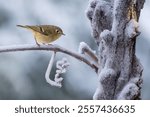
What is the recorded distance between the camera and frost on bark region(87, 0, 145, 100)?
1.31m

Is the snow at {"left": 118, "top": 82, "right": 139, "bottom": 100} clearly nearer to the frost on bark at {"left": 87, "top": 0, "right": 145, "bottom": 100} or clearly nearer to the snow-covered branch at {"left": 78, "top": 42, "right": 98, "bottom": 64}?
the frost on bark at {"left": 87, "top": 0, "right": 145, "bottom": 100}

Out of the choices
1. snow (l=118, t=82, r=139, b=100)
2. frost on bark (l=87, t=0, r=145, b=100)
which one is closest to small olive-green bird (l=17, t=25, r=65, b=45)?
frost on bark (l=87, t=0, r=145, b=100)

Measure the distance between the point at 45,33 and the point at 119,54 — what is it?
0.28 metres

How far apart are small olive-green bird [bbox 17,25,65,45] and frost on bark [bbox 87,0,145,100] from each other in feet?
0.60

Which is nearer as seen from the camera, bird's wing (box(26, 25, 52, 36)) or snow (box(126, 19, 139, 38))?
snow (box(126, 19, 139, 38))

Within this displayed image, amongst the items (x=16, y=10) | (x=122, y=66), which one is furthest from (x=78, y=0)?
(x=122, y=66)

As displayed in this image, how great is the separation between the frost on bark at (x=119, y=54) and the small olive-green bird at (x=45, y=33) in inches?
7.2

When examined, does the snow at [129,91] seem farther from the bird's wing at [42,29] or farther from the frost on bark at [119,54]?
the bird's wing at [42,29]

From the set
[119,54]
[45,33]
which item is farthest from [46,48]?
[119,54]

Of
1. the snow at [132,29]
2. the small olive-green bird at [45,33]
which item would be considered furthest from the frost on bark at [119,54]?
the small olive-green bird at [45,33]

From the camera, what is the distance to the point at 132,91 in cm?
130

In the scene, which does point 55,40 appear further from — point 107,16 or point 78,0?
point 78,0

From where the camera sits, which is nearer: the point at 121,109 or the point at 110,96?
the point at 110,96

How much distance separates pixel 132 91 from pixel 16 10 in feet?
3.25
